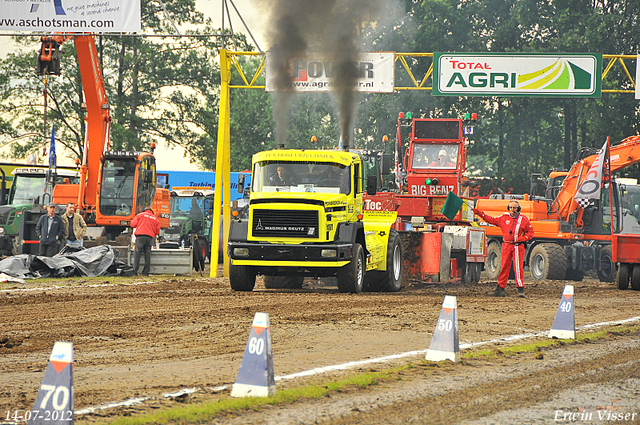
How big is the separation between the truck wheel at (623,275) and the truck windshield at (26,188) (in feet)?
66.6

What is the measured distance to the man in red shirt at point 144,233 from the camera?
2228 centimetres

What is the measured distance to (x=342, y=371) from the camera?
28.5 ft

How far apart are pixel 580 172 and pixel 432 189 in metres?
4.68

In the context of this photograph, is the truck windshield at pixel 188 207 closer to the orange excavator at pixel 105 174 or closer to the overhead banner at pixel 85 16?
the orange excavator at pixel 105 174

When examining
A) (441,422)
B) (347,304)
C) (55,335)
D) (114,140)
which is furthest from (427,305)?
(114,140)

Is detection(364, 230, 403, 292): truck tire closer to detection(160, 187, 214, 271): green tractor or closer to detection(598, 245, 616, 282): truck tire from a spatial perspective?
detection(598, 245, 616, 282): truck tire

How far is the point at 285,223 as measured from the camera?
16.6 meters

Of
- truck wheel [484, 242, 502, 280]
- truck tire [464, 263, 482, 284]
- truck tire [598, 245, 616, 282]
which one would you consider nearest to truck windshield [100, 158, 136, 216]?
truck tire [464, 263, 482, 284]

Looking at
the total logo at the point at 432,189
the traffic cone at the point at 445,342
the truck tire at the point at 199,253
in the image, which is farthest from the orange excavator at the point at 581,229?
the traffic cone at the point at 445,342

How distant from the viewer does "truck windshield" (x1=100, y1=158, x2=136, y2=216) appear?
26922mm

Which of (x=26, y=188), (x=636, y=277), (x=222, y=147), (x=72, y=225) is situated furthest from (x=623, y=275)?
(x=26, y=188)

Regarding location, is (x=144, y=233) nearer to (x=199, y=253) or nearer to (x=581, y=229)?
(x=199, y=253)

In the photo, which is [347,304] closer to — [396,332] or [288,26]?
[396,332]

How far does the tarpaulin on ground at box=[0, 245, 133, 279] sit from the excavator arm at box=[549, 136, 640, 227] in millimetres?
13330
